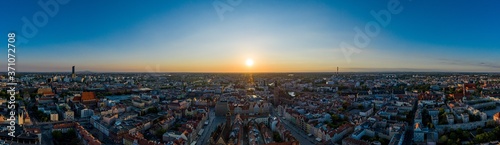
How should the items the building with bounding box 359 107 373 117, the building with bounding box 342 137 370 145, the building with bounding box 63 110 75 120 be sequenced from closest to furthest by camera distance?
the building with bounding box 342 137 370 145, the building with bounding box 359 107 373 117, the building with bounding box 63 110 75 120

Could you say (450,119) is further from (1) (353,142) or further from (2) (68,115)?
(2) (68,115)

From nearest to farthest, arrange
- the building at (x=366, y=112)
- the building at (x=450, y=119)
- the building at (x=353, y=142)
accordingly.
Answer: the building at (x=353, y=142) → the building at (x=450, y=119) → the building at (x=366, y=112)

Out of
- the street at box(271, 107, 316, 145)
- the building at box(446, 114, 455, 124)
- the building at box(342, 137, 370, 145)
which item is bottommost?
the street at box(271, 107, 316, 145)

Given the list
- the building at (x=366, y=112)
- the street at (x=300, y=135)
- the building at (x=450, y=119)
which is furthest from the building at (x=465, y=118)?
the street at (x=300, y=135)

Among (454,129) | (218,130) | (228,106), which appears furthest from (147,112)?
(454,129)

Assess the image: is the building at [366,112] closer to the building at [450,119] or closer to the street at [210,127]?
the building at [450,119]

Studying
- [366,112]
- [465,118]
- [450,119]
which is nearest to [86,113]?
[366,112]

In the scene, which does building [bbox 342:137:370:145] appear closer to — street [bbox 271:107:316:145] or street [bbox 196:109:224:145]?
street [bbox 271:107:316:145]

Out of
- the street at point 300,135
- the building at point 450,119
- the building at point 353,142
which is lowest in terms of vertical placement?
the street at point 300,135

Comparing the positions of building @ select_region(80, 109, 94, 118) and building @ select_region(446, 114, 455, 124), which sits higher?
building @ select_region(446, 114, 455, 124)

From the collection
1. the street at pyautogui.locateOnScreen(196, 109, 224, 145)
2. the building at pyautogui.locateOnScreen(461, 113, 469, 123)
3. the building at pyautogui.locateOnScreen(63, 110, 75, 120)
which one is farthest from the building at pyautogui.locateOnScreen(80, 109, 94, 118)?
the building at pyautogui.locateOnScreen(461, 113, 469, 123)

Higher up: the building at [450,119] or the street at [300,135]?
the building at [450,119]
